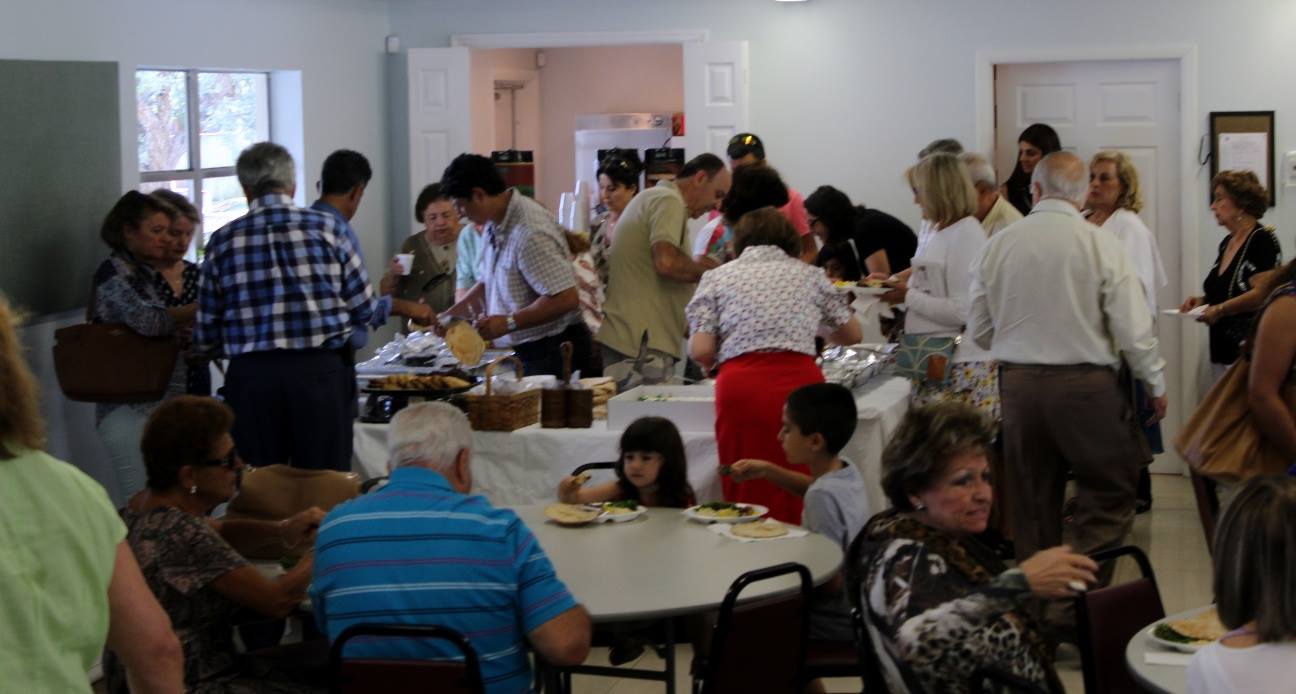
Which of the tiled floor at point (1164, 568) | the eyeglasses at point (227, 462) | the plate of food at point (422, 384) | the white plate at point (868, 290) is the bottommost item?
the tiled floor at point (1164, 568)

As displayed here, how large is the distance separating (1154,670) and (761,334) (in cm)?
241

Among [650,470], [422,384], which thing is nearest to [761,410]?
[650,470]

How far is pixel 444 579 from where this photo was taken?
9.53ft

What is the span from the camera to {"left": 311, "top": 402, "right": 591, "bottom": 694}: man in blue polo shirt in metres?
2.90

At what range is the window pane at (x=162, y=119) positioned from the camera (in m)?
7.03

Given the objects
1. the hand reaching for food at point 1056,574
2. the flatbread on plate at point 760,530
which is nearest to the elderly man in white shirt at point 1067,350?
the flatbread on plate at point 760,530

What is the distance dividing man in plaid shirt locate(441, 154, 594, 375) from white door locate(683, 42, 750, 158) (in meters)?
3.13

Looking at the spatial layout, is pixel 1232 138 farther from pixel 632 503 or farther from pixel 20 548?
pixel 20 548

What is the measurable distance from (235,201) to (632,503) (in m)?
4.52

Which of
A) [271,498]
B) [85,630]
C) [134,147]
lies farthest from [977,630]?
[134,147]

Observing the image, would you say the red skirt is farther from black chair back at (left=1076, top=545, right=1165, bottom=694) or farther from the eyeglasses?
the eyeglasses

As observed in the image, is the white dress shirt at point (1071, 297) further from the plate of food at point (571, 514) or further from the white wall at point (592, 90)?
the white wall at point (592, 90)

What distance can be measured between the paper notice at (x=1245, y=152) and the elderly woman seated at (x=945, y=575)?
19.4 feet

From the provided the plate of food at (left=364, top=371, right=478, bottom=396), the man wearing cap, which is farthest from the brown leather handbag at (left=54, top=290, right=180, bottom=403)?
the man wearing cap
